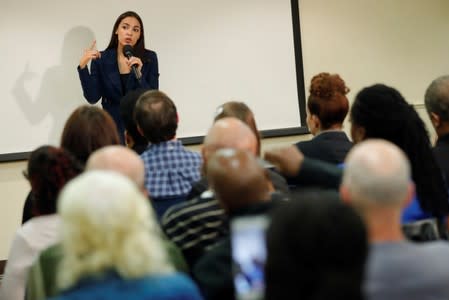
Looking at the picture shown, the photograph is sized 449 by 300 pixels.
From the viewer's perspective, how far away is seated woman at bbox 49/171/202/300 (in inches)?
Result: 62.1

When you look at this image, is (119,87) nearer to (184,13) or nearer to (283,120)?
(184,13)

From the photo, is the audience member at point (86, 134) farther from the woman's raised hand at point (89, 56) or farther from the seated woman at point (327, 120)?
the woman's raised hand at point (89, 56)

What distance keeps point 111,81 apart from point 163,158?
198 cm

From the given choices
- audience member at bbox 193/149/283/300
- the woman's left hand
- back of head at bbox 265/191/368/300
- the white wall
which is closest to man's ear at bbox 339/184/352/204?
audience member at bbox 193/149/283/300

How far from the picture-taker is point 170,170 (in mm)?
2865

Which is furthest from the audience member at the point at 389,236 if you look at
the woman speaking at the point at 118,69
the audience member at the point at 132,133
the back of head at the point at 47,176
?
the woman speaking at the point at 118,69

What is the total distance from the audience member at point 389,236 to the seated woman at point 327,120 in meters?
1.19

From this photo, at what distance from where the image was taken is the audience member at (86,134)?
2771mm

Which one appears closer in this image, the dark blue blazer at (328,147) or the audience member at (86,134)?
the audience member at (86,134)

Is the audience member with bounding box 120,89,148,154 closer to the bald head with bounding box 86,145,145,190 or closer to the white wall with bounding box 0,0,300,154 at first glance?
the bald head with bounding box 86,145,145,190

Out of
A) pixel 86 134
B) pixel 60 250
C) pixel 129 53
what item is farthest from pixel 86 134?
pixel 129 53

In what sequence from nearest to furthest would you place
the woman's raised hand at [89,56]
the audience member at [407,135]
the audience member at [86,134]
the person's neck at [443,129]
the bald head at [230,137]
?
the bald head at [230,137], the audience member at [407,135], the audience member at [86,134], the person's neck at [443,129], the woman's raised hand at [89,56]

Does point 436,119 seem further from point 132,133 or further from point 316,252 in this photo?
point 316,252

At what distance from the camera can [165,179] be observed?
2.84 m
